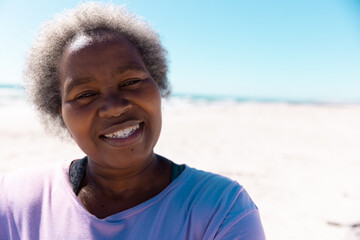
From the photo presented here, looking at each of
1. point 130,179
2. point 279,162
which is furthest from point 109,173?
point 279,162

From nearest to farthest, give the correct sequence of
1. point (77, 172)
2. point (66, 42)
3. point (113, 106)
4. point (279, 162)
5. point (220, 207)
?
point (220, 207) < point (113, 106) < point (66, 42) < point (77, 172) < point (279, 162)

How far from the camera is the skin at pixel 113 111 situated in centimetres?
123

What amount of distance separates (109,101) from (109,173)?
0.38 meters

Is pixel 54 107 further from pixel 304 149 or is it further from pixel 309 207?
pixel 304 149

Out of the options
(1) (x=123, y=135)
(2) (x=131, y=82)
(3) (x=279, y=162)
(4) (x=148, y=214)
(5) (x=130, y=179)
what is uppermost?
(2) (x=131, y=82)

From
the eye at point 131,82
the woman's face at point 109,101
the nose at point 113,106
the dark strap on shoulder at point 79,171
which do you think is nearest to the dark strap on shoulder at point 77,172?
the dark strap on shoulder at point 79,171

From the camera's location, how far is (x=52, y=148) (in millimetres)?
7277

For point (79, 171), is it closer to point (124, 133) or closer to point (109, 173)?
point (109, 173)

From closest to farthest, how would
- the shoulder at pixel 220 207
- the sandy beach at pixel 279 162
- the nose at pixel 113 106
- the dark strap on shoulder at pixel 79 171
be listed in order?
the shoulder at pixel 220 207 < the nose at pixel 113 106 < the dark strap on shoulder at pixel 79 171 < the sandy beach at pixel 279 162

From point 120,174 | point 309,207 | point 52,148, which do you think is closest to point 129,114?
point 120,174

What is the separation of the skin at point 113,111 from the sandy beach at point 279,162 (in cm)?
71

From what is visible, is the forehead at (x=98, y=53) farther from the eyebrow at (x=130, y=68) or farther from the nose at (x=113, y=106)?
the nose at (x=113, y=106)

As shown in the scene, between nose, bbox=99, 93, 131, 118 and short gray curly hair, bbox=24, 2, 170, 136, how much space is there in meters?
0.34

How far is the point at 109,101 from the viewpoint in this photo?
1.21m
